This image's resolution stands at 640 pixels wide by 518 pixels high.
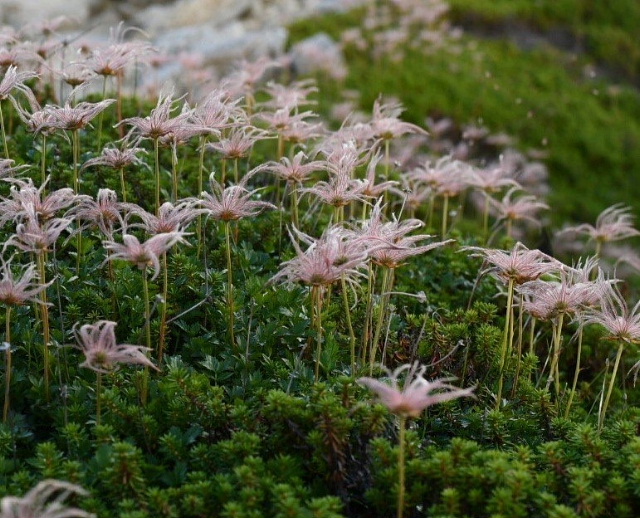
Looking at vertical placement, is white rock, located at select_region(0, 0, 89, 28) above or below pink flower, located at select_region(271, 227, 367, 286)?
below

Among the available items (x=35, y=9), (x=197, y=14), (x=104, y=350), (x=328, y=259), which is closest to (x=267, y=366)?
(x=328, y=259)

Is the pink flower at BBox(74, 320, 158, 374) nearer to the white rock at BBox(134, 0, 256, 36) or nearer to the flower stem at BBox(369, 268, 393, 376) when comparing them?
the flower stem at BBox(369, 268, 393, 376)

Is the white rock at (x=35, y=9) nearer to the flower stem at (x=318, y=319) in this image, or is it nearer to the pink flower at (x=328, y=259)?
the flower stem at (x=318, y=319)

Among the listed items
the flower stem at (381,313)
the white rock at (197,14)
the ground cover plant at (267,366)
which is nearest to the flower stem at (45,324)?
the ground cover plant at (267,366)

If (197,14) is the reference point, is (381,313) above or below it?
above

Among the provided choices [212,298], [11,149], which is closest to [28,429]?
[212,298]

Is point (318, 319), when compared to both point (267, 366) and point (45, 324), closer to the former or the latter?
point (267, 366)

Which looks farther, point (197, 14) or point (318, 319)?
point (197, 14)

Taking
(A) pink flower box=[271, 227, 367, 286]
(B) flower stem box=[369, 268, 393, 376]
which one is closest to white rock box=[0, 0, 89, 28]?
(B) flower stem box=[369, 268, 393, 376]

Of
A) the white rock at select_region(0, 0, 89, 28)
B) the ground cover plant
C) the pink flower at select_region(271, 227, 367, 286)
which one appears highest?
the pink flower at select_region(271, 227, 367, 286)

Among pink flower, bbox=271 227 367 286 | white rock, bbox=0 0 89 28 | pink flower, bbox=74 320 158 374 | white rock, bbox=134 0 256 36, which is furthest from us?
white rock, bbox=0 0 89 28

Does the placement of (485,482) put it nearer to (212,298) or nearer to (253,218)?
(212,298)
